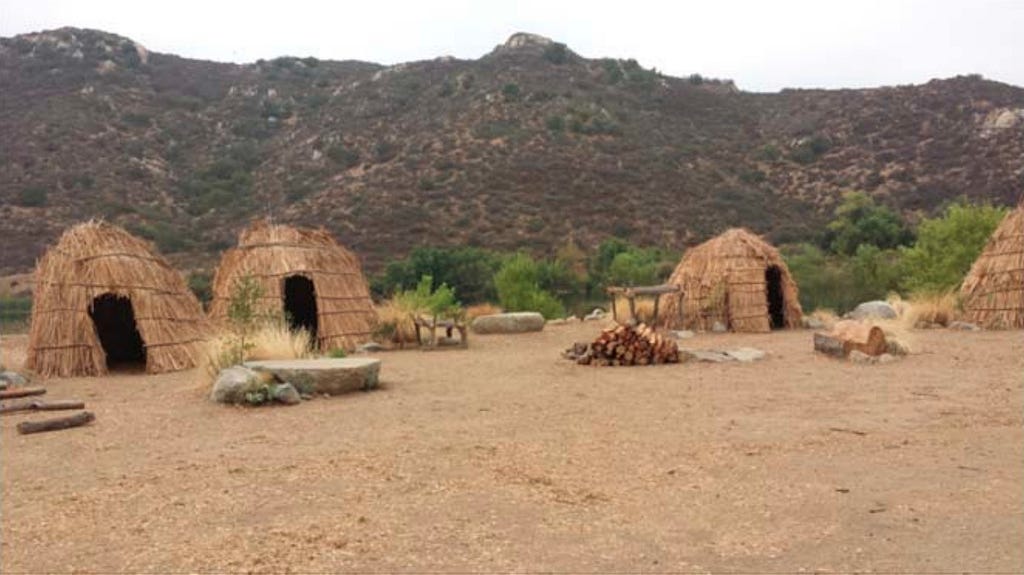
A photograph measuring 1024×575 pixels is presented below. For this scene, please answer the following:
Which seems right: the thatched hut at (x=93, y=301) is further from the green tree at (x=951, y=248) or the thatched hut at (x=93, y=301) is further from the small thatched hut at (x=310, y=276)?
the green tree at (x=951, y=248)

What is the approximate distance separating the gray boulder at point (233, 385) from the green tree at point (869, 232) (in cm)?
2164

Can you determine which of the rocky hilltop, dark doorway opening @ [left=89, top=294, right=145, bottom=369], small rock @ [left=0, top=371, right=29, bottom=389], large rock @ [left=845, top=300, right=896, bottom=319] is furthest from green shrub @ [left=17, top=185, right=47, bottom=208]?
large rock @ [left=845, top=300, right=896, bottom=319]

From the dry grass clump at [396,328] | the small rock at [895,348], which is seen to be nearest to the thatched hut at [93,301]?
the dry grass clump at [396,328]

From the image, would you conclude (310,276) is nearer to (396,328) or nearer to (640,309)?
(396,328)

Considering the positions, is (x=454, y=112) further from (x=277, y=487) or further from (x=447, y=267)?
(x=277, y=487)

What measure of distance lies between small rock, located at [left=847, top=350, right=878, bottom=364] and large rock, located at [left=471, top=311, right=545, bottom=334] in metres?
7.67

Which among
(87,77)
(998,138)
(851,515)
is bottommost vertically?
(851,515)

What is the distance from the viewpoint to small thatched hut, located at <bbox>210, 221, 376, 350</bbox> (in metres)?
13.8

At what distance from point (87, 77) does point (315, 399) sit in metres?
40.3

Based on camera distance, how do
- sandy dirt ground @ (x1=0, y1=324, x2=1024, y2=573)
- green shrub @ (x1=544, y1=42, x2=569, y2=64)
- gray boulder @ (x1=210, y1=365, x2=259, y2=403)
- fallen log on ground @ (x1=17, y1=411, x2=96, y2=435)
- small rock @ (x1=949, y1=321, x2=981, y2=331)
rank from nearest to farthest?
1. sandy dirt ground @ (x1=0, y1=324, x2=1024, y2=573)
2. fallen log on ground @ (x1=17, y1=411, x2=96, y2=435)
3. gray boulder @ (x1=210, y1=365, x2=259, y2=403)
4. small rock @ (x1=949, y1=321, x2=981, y2=331)
5. green shrub @ (x1=544, y1=42, x2=569, y2=64)

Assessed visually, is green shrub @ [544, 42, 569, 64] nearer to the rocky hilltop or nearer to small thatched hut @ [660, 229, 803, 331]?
the rocky hilltop

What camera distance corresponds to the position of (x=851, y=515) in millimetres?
4367

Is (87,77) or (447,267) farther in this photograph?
(87,77)

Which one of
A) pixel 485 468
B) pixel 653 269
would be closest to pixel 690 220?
pixel 653 269
